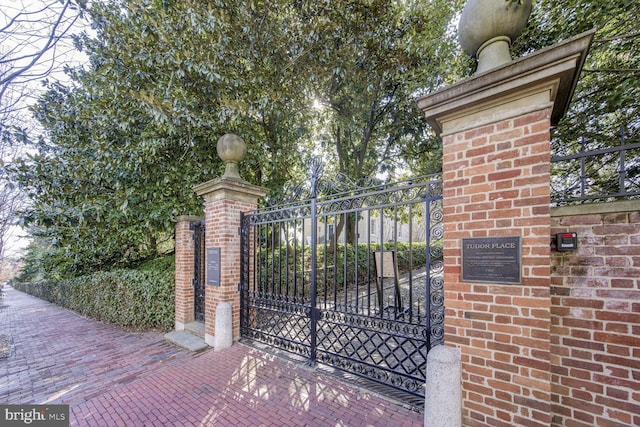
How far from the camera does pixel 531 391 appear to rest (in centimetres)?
210

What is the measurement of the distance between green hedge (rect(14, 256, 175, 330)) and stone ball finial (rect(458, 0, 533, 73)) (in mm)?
7192

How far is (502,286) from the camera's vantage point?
7.36 feet

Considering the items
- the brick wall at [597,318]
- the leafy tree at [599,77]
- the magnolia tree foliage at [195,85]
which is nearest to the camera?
the brick wall at [597,318]

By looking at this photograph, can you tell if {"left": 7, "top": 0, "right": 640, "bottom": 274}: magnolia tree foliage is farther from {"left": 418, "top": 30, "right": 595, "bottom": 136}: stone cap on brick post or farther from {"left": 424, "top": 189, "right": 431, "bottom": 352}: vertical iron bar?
{"left": 424, "top": 189, "right": 431, "bottom": 352}: vertical iron bar

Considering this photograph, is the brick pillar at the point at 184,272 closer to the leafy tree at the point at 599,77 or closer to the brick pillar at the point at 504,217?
the brick pillar at the point at 504,217

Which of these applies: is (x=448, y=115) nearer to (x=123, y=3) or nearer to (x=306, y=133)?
(x=306, y=133)

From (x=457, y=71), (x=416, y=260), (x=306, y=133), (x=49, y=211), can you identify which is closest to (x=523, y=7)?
(x=457, y=71)

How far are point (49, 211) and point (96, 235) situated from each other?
1.02 metres

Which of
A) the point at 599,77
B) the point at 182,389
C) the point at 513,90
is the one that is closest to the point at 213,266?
the point at 182,389

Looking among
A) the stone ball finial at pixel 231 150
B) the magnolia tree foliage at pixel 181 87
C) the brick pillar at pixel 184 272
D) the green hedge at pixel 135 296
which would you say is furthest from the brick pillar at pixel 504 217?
the green hedge at pixel 135 296

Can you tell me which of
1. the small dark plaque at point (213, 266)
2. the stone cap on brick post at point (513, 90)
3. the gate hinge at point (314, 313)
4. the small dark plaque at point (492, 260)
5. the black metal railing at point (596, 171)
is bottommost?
the gate hinge at point (314, 313)

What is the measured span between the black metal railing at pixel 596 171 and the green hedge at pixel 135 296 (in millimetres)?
7359

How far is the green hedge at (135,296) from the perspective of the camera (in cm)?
646

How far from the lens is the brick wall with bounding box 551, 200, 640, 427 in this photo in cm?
197
